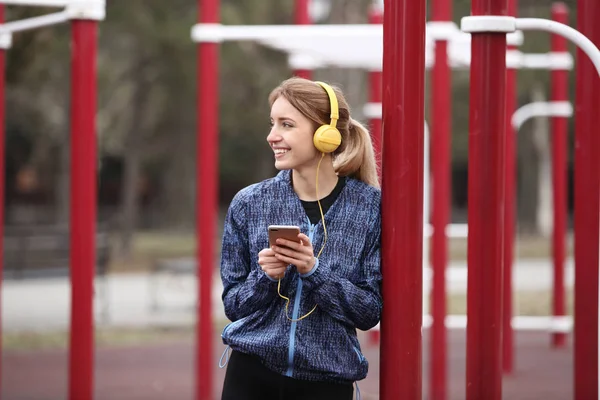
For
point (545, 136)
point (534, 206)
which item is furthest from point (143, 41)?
point (534, 206)

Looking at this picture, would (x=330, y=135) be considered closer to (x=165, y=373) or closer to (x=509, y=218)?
(x=509, y=218)

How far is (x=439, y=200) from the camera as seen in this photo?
24.9ft

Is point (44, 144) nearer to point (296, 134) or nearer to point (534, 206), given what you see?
point (534, 206)

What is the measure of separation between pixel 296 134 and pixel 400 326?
24.7 inches

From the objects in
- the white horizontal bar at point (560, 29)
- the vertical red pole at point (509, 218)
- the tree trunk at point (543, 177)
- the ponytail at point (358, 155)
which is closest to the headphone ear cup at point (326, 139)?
the ponytail at point (358, 155)

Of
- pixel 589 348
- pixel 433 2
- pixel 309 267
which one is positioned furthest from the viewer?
pixel 433 2

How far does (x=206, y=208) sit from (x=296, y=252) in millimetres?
4329

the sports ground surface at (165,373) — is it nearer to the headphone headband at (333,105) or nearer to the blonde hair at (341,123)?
the blonde hair at (341,123)

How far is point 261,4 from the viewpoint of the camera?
22.3m

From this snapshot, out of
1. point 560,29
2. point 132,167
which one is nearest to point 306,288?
point 560,29

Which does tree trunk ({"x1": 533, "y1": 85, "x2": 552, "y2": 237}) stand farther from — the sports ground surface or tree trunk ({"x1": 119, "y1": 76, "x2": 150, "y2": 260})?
the sports ground surface

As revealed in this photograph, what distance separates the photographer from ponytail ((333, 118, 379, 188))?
3373mm

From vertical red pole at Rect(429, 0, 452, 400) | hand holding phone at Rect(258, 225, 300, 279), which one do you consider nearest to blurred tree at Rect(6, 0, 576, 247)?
vertical red pole at Rect(429, 0, 452, 400)

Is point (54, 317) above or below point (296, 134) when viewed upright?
below
